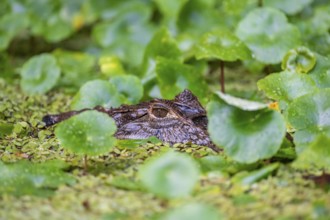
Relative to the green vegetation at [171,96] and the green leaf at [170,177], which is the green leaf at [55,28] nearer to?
the green vegetation at [171,96]

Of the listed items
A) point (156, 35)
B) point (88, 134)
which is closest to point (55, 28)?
point (156, 35)

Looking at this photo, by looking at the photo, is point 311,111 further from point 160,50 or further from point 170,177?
point 160,50

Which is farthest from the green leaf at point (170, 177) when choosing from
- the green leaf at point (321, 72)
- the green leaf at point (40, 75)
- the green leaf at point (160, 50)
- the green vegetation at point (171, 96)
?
the green leaf at point (40, 75)

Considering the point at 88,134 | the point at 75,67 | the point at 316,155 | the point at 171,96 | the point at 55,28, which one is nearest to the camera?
the point at 316,155

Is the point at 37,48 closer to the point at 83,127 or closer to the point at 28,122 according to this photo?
the point at 28,122

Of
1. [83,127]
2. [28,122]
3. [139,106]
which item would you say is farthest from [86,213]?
[28,122]
